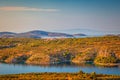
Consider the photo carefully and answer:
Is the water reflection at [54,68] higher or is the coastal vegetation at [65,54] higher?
the coastal vegetation at [65,54]

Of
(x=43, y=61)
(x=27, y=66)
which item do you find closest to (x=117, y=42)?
(x=43, y=61)

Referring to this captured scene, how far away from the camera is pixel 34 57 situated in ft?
263

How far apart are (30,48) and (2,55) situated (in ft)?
33.4

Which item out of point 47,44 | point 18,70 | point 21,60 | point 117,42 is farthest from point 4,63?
point 117,42

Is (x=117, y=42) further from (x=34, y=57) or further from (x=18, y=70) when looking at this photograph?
(x=18, y=70)

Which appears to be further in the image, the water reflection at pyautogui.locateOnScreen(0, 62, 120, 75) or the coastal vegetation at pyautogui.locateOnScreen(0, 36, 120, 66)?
the coastal vegetation at pyautogui.locateOnScreen(0, 36, 120, 66)

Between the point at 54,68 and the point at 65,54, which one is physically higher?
the point at 65,54

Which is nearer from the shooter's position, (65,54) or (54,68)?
(54,68)

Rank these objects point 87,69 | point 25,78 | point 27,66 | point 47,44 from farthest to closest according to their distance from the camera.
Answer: point 47,44 → point 27,66 → point 87,69 → point 25,78

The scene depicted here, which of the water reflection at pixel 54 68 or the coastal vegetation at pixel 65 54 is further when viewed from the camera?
the coastal vegetation at pixel 65 54

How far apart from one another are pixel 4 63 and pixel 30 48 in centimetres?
1704

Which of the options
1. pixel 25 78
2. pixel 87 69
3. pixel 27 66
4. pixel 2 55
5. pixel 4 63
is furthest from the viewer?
pixel 2 55

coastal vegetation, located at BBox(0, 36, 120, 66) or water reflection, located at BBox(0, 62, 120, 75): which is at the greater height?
coastal vegetation, located at BBox(0, 36, 120, 66)

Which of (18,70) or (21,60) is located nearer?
(18,70)
